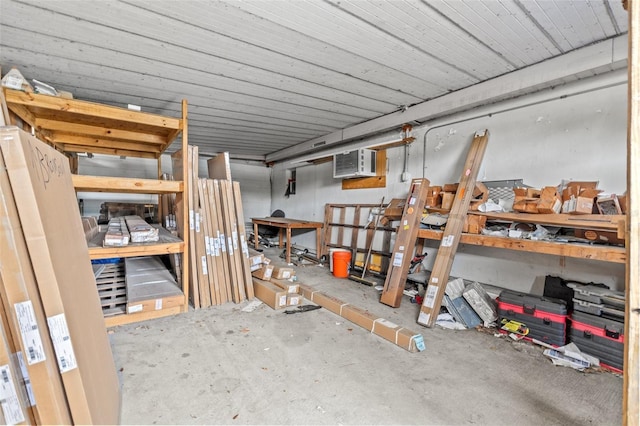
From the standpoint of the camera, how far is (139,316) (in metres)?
2.61

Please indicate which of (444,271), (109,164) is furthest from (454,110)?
(109,164)

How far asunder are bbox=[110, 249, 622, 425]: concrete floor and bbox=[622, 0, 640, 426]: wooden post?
904mm

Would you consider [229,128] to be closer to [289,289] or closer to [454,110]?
[289,289]

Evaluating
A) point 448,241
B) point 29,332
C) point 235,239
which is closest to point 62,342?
point 29,332

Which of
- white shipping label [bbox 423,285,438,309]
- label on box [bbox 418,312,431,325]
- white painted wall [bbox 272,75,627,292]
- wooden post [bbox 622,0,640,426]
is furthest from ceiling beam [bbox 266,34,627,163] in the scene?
label on box [bbox 418,312,431,325]

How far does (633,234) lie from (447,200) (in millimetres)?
2434

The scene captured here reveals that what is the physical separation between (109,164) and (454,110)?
672cm

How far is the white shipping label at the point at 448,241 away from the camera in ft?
9.62

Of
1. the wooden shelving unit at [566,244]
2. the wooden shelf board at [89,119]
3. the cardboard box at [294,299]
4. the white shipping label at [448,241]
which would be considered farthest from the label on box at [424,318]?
the wooden shelf board at [89,119]

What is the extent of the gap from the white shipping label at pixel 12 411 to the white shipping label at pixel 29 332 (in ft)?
0.40

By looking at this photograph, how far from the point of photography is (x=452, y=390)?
178 centimetres

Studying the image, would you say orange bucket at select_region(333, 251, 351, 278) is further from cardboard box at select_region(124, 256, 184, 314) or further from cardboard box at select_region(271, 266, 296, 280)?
cardboard box at select_region(124, 256, 184, 314)

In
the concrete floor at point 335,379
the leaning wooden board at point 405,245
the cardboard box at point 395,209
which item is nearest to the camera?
the concrete floor at point 335,379

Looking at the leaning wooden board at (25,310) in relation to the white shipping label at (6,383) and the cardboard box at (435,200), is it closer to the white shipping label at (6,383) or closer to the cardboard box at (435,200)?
the white shipping label at (6,383)
